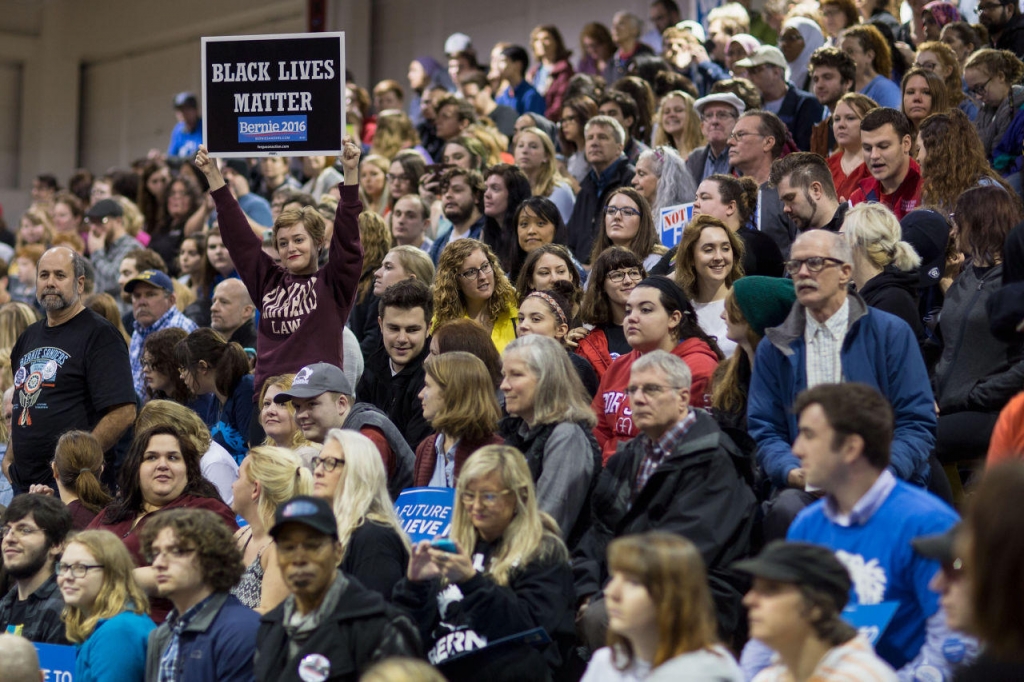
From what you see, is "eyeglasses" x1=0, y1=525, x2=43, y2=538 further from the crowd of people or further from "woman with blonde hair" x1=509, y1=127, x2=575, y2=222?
"woman with blonde hair" x1=509, y1=127, x2=575, y2=222

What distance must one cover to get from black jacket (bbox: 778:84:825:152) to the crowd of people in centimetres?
63

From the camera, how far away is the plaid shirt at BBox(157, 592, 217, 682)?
488 cm

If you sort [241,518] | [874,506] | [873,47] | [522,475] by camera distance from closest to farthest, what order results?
[874,506] < [522,475] < [241,518] < [873,47]

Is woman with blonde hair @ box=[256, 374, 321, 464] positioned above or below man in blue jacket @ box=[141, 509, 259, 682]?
above

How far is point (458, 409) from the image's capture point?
5.52 meters

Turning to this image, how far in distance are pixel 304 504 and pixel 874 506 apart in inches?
68.3

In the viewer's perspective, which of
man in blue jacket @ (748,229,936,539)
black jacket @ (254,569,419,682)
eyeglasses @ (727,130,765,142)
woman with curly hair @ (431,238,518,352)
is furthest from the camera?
eyeglasses @ (727,130,765,142)

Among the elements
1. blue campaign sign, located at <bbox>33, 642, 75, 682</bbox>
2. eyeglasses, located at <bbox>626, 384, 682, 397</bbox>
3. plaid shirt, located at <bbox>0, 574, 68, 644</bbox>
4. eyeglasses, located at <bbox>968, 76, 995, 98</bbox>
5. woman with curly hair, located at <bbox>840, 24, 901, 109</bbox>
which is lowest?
blue campaign sign, located at <bbox>33, 642, 75, 682</bbox>

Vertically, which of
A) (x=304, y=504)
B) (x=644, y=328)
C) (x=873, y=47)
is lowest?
(x=304, y=504)

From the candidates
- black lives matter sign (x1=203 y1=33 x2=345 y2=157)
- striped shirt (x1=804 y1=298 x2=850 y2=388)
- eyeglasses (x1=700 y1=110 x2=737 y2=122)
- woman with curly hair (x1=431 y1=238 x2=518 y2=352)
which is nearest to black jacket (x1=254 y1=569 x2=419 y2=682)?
striped shirt (x1=804 y1=298 x2=850 y2=388)

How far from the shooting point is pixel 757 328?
559 centimetres

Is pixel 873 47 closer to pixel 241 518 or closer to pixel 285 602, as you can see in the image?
pixel 241 518

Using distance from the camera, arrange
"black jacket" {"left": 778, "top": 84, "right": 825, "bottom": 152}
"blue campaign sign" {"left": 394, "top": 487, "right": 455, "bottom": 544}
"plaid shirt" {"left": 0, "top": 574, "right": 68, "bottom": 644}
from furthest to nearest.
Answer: "black jacket" {"left": 778, "top": 84, "right": 825, "bottom": 152}
"plaid shirt" {"left": 0, "top": 574, "right": 68, "bottom": 644}
"blue campaign sign" {"left": 394, "top": 487, "right": 455, "bottom": 544}

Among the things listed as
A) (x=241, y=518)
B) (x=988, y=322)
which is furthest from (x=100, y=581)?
(x=988, y=322)
